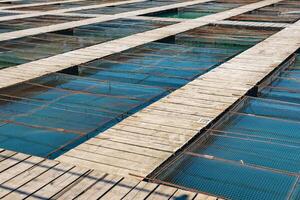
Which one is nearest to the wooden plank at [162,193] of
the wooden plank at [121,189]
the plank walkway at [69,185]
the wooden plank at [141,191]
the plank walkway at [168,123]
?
the plank walkway at [69,185]

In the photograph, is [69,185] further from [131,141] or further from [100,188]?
[131,141]

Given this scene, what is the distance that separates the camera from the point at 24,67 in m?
19.7

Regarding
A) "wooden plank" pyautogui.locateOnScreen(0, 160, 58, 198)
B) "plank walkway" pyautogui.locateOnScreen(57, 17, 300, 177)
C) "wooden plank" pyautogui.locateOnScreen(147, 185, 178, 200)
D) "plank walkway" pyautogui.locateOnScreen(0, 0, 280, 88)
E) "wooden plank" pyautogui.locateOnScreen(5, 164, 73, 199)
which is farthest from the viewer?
"plank walkway" pyautogui.locateOnScreen(0, 0, 280, 88)

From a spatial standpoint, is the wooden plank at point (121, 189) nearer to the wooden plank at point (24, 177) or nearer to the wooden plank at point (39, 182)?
the wooden plank at point (39, 182)

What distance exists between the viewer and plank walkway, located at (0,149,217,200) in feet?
28.7

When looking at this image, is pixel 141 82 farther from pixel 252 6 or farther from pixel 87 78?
pixel 252 6

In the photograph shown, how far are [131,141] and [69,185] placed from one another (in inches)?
110

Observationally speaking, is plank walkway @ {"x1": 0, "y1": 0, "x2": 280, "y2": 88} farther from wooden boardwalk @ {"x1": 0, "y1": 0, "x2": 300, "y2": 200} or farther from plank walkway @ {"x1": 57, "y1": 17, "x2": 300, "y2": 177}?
plank walkway @ {"x1": 57, "y1": 17, "x2": 300, "y2": 177}

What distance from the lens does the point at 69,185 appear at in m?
9.15

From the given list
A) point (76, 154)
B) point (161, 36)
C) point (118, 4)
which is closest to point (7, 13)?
point (118, 4)

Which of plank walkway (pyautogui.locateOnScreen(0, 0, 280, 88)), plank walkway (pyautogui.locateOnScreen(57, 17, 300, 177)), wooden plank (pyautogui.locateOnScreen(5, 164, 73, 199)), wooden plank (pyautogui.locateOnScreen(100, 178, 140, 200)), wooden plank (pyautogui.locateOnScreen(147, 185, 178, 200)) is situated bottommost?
wooden plank (pyautogui.locateOnScreen(147, 185, 178, 200))

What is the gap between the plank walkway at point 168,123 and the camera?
10.4m

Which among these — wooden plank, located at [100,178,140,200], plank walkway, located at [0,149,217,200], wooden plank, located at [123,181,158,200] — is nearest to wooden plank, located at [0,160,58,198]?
plank walkway, located at [0,149,217,200]

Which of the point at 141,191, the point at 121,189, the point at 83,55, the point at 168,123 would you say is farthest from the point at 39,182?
the point at 83,55
